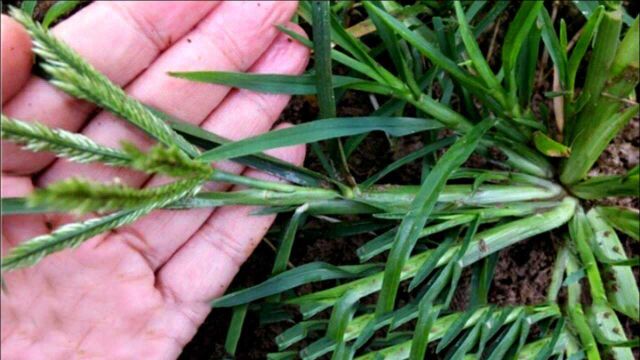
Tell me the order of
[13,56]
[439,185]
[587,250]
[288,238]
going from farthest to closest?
1. [587,250]
2. [288,238]
3. [439,185]
4. [13,56]

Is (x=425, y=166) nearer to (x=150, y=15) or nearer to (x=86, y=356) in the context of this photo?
(x=150, y=15)

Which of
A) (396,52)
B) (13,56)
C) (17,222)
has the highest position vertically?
(396,52)

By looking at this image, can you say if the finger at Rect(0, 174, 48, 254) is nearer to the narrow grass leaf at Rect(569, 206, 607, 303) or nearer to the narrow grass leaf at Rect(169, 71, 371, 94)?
the narrow grass leaf at Rect(169, 71, 371, 94)

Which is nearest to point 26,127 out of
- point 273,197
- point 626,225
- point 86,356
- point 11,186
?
point 11,186

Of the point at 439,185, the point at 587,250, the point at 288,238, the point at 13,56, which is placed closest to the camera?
the point at 13,56

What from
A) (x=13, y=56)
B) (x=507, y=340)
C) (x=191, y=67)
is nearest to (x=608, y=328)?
(x=507, y=340)

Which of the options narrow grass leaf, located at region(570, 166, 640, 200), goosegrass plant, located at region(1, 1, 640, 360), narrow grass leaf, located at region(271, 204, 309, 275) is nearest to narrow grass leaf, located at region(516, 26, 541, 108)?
goosegrass plant, located at region(1, 1, 640, 360)

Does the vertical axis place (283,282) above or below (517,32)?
below

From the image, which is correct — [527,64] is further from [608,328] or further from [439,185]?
[608,328]
